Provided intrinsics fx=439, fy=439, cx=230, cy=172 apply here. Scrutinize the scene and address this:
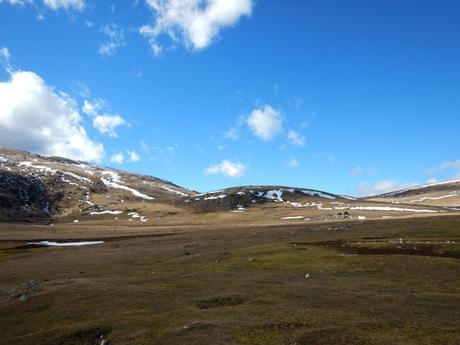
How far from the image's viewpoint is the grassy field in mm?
24672

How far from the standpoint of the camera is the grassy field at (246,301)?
24.7m

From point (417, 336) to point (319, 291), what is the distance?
1184 cm

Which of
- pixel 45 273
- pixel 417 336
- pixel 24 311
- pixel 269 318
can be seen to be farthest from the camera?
pixel 45 273

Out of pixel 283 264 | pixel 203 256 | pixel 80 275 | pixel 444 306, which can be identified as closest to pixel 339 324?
pixel 444 306

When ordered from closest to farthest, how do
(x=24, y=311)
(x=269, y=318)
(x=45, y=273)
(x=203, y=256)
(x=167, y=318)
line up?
(x=269, y=318) < (x=167, y=318) < (x=24, y=311) < (x=45, y=273) < (x=203, y=256)

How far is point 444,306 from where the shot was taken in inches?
1146

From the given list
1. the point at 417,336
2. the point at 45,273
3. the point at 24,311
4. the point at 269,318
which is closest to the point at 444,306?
the point at 417,336

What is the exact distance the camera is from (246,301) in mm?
32031

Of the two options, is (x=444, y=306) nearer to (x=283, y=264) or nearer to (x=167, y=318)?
(x=167, y=318)

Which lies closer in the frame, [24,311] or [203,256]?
[24,311]

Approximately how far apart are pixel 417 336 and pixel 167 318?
15.1m

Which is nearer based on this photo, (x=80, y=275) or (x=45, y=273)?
(x=80, y=275)

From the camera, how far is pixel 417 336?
2292cm

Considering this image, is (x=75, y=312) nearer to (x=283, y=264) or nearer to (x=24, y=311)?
(x=24, y=311)
